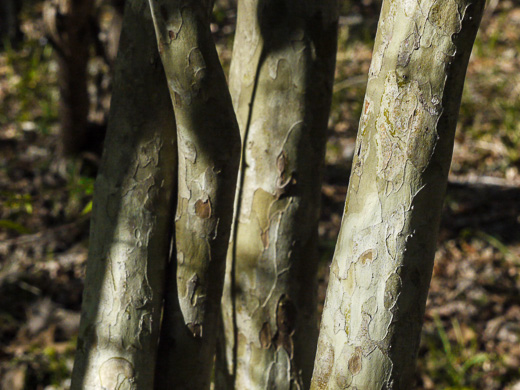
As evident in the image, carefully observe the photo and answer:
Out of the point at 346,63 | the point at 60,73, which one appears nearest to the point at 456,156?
the point at 346,63

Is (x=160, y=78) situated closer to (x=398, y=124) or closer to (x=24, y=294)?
(x=398, y=124)

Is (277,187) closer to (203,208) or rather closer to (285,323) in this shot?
(203,208)

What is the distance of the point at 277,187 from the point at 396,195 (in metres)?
0.52

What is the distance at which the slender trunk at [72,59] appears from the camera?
144 inches

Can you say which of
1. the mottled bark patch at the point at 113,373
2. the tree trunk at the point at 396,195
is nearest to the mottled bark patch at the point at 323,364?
the tree trunk at the point at 396,195

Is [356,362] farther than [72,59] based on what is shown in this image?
No

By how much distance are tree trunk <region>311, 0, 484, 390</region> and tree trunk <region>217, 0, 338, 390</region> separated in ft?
1.32

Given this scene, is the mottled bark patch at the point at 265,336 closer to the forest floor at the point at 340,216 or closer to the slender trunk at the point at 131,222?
the slender trunk at the point at 131,222

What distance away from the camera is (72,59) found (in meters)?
3.96

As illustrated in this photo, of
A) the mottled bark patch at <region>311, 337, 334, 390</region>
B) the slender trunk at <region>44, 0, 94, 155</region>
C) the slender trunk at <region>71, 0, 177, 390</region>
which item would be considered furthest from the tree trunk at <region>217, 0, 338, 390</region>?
the slender trunk at <region>44, 0, 94, 155</region>

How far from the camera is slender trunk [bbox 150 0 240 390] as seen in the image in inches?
47.6

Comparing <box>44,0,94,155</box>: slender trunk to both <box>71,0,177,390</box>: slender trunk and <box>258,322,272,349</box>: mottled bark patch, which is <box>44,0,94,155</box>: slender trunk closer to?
<box>71,0,177,390</box>: slender trunk

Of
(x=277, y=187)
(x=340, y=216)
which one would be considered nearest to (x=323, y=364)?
(x=277, y=187)

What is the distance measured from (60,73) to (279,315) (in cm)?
311
